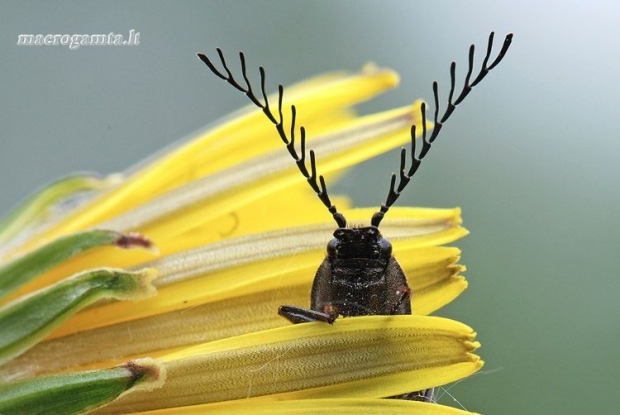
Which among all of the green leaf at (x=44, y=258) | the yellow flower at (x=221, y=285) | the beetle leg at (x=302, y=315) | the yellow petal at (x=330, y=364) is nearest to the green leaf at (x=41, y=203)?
the yellow flower at (x=221, y=285)

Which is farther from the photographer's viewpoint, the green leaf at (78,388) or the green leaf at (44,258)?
the green leaf at (44,258)

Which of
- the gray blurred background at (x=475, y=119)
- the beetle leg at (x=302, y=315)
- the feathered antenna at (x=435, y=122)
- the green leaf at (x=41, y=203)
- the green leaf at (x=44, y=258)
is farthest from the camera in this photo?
the gray blurred background at (x=475, y=119)

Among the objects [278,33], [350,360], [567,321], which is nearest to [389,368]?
[350,360]

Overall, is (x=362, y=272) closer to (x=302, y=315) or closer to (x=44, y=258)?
(x=302, y=315)

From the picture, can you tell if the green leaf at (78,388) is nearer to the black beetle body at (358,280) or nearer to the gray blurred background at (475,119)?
the black beetle body at (358,280)

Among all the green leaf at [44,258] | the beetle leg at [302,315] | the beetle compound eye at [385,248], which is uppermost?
the green leaf at [44,258]

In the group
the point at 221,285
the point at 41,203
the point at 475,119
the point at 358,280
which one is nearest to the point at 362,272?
the point at 358,280

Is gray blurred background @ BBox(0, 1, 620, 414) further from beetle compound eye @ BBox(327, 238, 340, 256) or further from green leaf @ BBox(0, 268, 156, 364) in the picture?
green leaf @ BBox(0, 268, 156, 364)

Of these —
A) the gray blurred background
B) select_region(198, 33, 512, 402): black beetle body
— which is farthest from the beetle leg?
the gray blurred background
